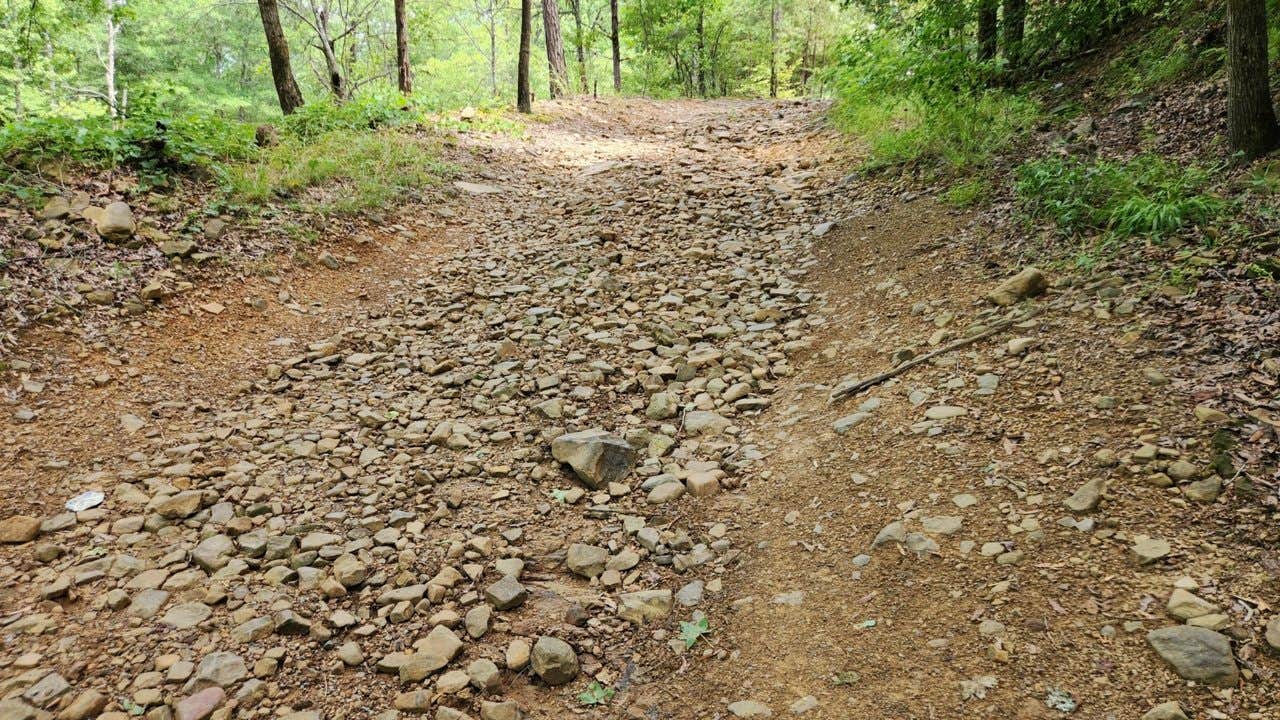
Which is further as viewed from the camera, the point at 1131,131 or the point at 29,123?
the point at 29,123

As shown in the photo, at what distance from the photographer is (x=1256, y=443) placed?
8.71ft

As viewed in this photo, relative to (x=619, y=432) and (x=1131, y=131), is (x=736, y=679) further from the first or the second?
(x=1131, y=131)

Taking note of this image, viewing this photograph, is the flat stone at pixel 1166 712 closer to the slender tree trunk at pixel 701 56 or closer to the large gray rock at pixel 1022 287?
the large gray rock at pixel 1022 287

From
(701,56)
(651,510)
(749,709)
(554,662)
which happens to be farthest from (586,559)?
(701,56)

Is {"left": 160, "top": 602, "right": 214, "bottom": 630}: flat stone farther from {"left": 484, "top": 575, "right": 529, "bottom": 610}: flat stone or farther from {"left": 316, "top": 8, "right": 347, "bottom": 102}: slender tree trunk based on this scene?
{"left": 316, "top": 8, "right": 347, "bottom": 102}: slender tree trunk

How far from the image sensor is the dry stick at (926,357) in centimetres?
403

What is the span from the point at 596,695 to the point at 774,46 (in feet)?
86.5

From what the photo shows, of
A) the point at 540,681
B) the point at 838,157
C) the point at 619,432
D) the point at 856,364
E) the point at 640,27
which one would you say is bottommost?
the point at 540,681

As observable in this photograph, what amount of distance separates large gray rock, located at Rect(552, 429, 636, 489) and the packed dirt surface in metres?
0.02

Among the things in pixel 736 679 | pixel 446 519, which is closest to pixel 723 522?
pixel 736 679

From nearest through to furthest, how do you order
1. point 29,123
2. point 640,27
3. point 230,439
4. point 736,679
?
point 736,679, point 230,439, point 29,123, point 640,27

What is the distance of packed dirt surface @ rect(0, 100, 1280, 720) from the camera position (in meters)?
2.41

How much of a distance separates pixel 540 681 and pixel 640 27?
25938 mm

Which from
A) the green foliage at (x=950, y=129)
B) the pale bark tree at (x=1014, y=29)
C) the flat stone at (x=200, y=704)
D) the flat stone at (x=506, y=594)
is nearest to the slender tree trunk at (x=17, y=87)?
the green foliage at (x=950, y=129)
